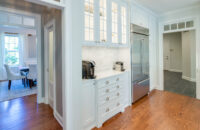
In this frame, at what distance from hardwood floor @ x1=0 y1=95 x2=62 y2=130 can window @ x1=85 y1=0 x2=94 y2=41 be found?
6.39ft

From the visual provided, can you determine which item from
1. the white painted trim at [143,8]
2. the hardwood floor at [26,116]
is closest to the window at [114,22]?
the white painted trim at [143,8]

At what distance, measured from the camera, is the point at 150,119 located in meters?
2.45

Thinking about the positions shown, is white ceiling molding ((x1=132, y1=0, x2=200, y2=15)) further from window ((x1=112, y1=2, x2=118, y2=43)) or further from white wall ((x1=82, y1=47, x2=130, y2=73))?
white wall ((x1=82, y1=47, x2=130, y2=73))

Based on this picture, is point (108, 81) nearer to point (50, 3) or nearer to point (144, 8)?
point (50, 3)

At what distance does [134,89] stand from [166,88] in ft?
7.35

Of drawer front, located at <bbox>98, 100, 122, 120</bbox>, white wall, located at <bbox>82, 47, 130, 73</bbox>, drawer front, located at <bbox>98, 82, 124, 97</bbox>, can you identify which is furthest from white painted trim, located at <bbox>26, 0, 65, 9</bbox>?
drawer front, located at <bbox>98, 100, 122, 120</bbox>

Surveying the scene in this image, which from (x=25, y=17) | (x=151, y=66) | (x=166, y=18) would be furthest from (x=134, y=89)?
(x=25, y=17)

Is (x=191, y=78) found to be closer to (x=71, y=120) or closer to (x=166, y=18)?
(x=166, y=18)

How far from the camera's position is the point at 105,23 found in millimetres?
2504

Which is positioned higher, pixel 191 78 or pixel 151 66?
pixel 151 66

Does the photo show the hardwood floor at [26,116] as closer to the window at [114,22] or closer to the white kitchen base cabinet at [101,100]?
the white kitchen base cabinet at [101,100]

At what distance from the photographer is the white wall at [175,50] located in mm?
7828

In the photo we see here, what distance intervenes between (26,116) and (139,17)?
13.7ft

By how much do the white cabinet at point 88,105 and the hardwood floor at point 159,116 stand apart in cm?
30
